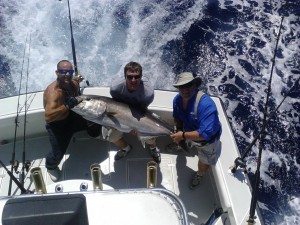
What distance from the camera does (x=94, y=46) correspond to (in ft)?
25.5

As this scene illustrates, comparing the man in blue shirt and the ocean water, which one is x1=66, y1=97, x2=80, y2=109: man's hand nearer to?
the man in blue shirt

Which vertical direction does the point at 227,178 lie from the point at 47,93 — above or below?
below

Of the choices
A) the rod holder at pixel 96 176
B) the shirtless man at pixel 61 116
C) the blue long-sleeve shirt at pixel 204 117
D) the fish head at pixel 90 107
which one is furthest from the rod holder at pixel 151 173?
the shirtless man at pixel 61 116

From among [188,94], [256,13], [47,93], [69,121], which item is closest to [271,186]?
[188,94]

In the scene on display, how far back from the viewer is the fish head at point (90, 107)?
11.9 feet

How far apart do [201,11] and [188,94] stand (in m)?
5.76

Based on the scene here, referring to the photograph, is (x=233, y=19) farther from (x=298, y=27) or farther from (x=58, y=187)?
(x=58, y=187)

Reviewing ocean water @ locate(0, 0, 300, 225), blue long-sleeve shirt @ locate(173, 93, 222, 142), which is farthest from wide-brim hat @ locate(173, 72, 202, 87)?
ocean water @ locate(0, 0, 300, 225)

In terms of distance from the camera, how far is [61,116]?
12.4ft

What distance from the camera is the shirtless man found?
360cm

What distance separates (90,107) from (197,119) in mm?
1184

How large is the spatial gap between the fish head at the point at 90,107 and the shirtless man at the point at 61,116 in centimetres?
7

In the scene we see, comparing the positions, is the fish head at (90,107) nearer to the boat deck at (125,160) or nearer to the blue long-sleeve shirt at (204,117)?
the boat deck at (125,160)

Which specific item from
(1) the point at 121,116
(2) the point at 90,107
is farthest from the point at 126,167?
(2) the point at 90,107
